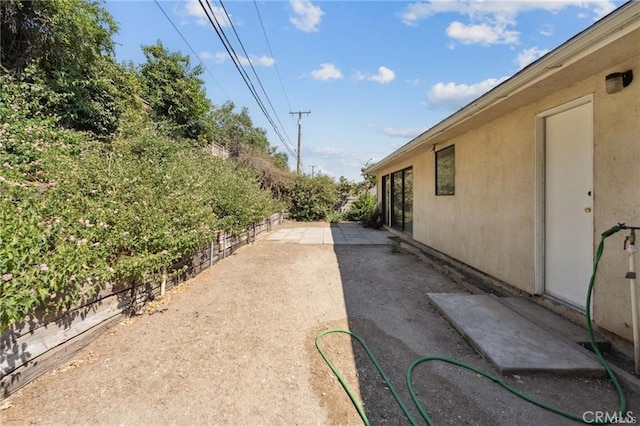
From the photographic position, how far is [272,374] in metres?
2.34

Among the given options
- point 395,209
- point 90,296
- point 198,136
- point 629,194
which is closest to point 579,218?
point 629,194

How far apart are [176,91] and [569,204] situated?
37.5ft

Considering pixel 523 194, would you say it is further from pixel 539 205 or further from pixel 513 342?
pixel 513 342

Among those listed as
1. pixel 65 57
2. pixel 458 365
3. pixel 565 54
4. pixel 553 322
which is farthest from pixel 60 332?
pixel 65 57

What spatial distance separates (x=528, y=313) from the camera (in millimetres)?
3199

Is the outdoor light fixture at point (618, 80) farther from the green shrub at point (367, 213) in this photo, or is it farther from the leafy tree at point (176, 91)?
the leafy tree at point (176, 91)

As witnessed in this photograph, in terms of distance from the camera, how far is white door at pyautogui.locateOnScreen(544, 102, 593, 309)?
9.73 ft

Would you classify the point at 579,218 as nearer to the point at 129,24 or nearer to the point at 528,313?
the point at 528,313

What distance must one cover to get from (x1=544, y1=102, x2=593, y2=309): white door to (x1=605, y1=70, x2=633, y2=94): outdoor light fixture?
37cm

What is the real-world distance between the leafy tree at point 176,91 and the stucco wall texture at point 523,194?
8.28m

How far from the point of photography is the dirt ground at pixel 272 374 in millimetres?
1900

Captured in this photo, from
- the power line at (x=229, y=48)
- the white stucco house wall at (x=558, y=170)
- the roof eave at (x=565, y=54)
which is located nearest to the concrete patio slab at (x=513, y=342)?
the white stucco house wall at (x=558, y=170)

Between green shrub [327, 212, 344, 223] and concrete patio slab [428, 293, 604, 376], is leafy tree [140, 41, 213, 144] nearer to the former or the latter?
green shrub [327, 212, 344, 223]

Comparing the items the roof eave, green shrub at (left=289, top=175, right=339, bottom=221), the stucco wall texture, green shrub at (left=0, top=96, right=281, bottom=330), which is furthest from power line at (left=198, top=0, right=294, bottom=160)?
the stucco wall texture
